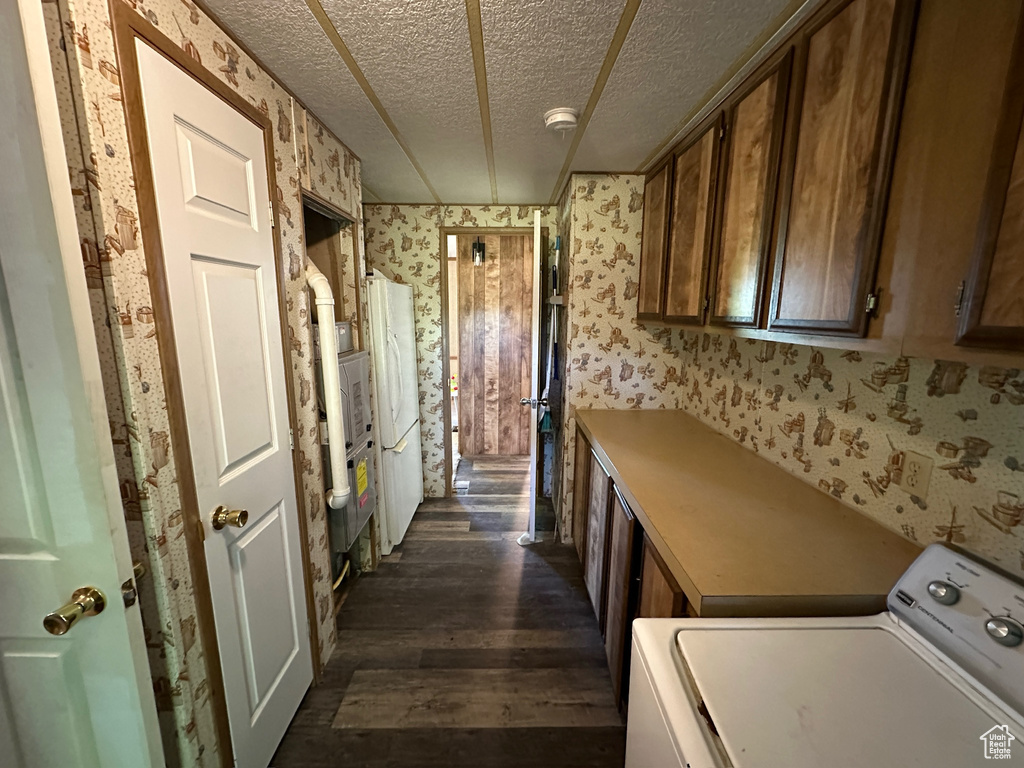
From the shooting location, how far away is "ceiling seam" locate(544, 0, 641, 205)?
0.99 meters

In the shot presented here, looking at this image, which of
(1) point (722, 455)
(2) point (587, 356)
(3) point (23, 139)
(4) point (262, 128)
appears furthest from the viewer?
(2) point (587, 356)

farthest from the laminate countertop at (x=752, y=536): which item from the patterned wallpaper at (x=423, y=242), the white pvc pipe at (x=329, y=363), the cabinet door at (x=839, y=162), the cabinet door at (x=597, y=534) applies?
the patterned wallpaper at (x=423, y=242)

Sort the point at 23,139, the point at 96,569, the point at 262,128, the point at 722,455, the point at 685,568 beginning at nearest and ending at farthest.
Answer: the point at 23,139, the point at 96,569, the point at 685,568, the point at 262,128, the point at 722,455

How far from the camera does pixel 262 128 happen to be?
1211 millimetres

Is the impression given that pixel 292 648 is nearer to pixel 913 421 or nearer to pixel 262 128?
pixel 262 128

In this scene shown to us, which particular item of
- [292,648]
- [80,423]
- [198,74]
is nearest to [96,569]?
[80,423]

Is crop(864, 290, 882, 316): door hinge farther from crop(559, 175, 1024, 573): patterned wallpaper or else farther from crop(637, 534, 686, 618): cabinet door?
crop(637, 534, 686, 618): cabinet door

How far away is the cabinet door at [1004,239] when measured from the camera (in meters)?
0.57

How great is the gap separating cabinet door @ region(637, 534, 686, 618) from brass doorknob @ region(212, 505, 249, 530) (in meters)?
1.17

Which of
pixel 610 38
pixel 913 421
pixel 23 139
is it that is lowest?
pixel 913 421

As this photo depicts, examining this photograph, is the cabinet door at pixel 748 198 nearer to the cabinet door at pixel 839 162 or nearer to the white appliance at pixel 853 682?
the cabinet door at pixel 839 162

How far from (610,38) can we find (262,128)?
1080mm

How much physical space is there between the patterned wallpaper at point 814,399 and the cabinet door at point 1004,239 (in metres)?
0.39

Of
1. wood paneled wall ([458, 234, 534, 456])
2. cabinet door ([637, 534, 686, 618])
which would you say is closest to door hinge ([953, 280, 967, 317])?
cabinet door ([637, 534, 686, 618])
